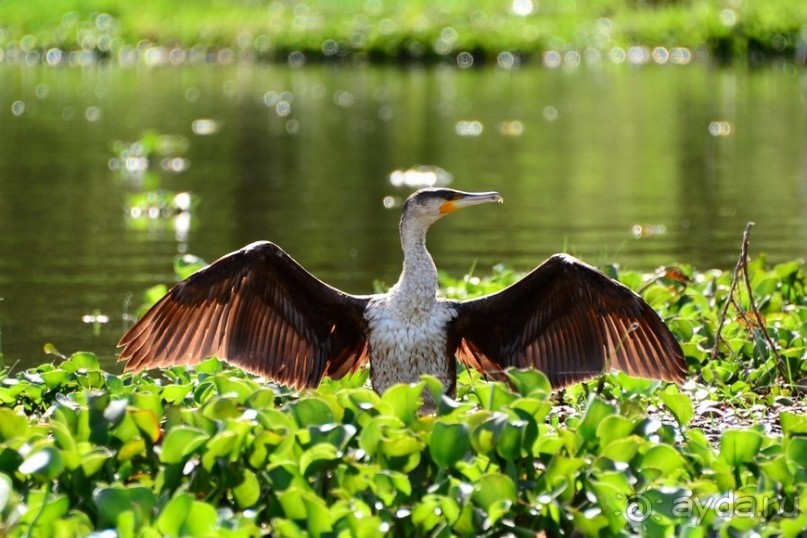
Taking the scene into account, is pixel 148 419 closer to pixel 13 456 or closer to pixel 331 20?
pixel 13 456

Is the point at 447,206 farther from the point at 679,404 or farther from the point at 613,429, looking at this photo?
the point at 613,429

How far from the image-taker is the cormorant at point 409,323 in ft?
20.2

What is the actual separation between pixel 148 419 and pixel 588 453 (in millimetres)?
1496

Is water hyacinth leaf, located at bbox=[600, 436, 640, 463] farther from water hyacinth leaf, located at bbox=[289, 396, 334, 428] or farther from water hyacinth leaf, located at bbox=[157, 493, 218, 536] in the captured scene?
water hyacinth leaf, located at bbox=[157, 493, 218, 536]

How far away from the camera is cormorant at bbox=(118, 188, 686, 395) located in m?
6.16

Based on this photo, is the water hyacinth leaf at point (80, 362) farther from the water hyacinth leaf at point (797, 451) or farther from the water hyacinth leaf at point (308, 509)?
the water hyacinth leaf at point (797, 451)

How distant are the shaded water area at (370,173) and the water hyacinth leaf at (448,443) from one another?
4163 millimetres

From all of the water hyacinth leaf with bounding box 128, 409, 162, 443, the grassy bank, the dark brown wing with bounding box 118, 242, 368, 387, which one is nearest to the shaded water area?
the dark brown wing with bounding box 118, 242, 368, 387

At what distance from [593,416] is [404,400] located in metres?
0.64

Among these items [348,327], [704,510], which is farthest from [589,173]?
[704,510]

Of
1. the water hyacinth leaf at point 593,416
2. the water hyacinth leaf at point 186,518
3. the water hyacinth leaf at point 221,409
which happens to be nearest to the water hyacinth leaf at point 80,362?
the water hyacinth leaf at point 221,409

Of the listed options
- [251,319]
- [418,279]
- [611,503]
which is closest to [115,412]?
[251,319]

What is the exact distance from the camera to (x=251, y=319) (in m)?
6.29

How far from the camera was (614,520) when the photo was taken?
15.8 ft
